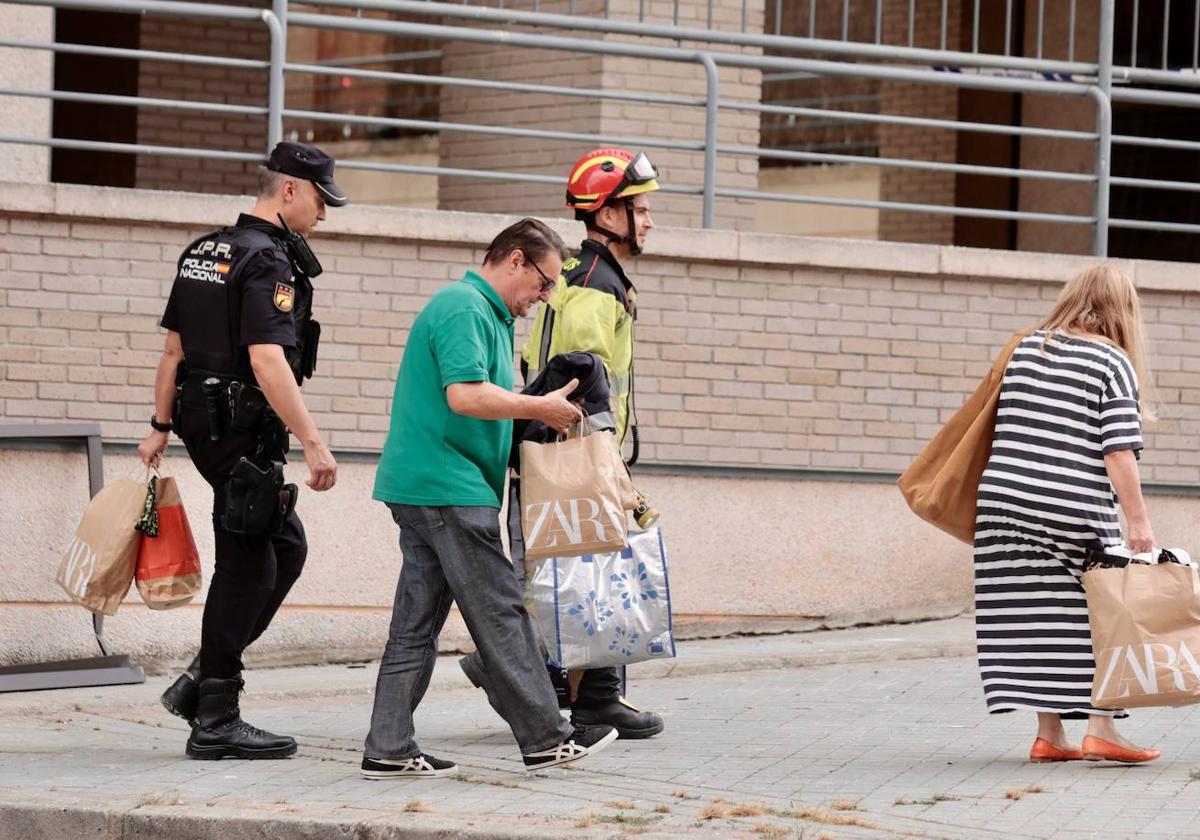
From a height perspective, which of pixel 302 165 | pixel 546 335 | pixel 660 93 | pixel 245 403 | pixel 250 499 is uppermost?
pixel 660 93

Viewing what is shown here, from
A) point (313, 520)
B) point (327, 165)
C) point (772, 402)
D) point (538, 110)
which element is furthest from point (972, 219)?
point (327, 165)

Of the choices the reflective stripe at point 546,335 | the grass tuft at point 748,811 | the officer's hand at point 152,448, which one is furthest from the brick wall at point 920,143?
the grass tuft at point 748,811

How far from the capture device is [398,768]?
574cm

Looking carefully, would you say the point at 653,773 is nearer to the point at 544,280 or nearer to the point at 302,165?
the point at 544,280

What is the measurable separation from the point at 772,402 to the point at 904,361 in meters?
0.72

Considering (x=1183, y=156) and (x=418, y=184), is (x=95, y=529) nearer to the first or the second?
(x=1183, y=156)

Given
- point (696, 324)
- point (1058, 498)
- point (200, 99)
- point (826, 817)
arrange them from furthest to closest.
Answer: point (200, 99) < point (696, 324) < point (1058, 498) < point (826, 817)

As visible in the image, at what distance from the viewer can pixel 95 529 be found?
6.25 m

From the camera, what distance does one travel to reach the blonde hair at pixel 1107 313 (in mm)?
6086

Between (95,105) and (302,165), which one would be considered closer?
(302,165)

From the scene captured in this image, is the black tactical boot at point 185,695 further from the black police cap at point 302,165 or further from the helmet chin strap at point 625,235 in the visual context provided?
the helmet chin strap at point 625,235

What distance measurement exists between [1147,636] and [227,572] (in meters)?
2.83

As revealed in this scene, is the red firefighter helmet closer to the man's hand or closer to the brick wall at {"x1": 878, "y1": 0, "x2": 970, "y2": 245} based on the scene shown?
the man's hand

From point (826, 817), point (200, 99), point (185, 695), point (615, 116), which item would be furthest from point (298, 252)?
point (200, 99)
